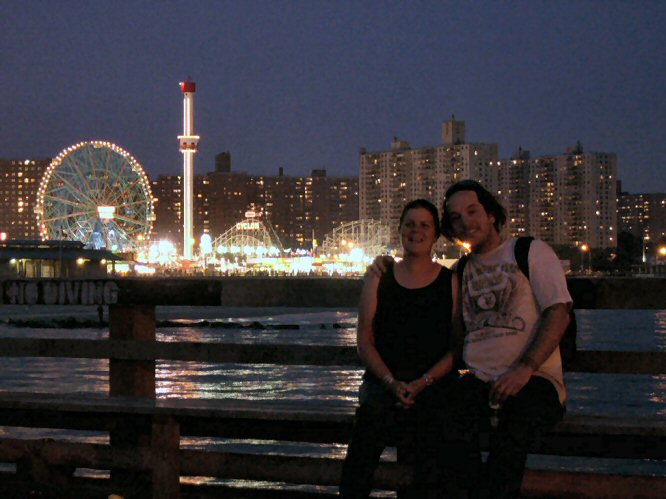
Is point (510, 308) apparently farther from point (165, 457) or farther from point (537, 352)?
point (165, 457)

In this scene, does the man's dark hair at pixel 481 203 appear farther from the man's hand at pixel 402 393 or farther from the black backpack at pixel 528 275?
the man's hand at pixel 402 393

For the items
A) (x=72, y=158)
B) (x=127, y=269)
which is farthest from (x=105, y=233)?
(x=127, y=269)

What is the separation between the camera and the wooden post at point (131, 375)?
17.7 feet

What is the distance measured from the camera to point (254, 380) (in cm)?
2217

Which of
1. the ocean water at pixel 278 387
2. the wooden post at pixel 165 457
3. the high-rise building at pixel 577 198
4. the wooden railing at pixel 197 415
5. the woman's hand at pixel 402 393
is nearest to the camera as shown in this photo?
the woman's hand at pixel 402 393

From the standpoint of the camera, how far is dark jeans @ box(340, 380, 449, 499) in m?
4.29

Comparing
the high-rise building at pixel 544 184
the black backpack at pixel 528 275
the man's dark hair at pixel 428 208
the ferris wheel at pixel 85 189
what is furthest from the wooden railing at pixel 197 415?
the high-rise building at pixel 544 184

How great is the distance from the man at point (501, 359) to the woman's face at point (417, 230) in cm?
17

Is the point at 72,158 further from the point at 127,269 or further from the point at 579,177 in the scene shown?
the point at 579,177

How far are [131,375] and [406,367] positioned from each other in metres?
1.68

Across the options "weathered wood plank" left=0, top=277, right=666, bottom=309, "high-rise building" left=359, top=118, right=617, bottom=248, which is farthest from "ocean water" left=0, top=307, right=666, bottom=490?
"high-rise building" left=359, top=118, right=617, bottom=248

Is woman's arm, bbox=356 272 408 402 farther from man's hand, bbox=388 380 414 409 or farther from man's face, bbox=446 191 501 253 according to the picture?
man's face, bbox=446 191 501 253

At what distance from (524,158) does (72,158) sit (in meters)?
129

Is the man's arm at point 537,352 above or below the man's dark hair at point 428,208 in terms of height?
below
